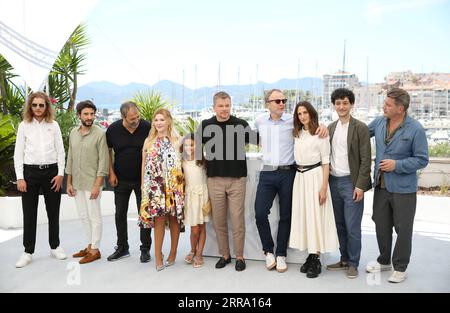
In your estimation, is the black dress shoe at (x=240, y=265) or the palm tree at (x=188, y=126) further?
the palm tree at (x=188, y=126)

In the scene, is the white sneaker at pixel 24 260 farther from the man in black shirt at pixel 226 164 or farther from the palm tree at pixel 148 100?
the palm tree at pixel 148 100

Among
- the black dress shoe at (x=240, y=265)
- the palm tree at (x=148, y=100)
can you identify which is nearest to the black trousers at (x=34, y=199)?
the black dress shoe at (x=240, y=265)

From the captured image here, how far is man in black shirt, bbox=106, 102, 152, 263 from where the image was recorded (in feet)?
12.8

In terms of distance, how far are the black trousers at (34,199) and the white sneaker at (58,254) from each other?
0.55 ft

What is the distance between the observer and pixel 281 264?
3744 millimetres

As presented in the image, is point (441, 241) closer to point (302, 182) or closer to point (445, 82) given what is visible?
point (302, 182)

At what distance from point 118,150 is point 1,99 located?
15.5 feet

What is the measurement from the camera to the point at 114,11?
91.8 m

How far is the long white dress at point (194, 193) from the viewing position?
149 inches

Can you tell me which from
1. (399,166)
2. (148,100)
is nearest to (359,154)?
(399,166)

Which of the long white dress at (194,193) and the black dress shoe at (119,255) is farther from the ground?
the long white dress at (194,193)

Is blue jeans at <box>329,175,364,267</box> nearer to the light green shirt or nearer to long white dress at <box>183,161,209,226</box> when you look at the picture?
long white dress at <box>183,161,209,226</box>

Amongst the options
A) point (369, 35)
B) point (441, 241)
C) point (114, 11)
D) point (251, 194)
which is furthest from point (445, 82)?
point (114, 11)

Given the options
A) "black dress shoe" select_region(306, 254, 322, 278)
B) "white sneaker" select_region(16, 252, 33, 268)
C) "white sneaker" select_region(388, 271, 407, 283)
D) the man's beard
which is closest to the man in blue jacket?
"white sneaker" select_region(388, 271, 407, 283)
